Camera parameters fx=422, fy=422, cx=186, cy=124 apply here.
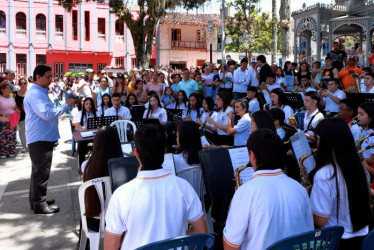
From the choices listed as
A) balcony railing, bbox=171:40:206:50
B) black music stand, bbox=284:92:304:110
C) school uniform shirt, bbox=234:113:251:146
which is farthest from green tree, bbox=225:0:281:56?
school uniform shirt, bbox=234:113:251:146

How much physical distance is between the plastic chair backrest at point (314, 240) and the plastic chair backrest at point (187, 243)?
0.35m

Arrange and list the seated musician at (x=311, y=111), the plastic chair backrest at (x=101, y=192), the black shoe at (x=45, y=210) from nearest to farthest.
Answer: the plastic chair backrest at (x=101, y=192), the black shoe at (x=45, y=210), the seated musician at (x=311, y=111)

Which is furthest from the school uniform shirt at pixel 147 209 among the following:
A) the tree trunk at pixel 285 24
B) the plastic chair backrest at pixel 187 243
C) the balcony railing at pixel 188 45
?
the balcony railing at pixel 188 45

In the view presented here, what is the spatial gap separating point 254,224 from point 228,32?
4146cm

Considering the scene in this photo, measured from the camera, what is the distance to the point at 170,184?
8.43ft

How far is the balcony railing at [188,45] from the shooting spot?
47.9 meters

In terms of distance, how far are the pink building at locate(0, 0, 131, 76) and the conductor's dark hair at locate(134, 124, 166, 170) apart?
111 ft

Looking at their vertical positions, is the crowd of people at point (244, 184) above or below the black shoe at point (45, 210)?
above

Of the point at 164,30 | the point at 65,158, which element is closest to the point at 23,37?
the point at 164,30

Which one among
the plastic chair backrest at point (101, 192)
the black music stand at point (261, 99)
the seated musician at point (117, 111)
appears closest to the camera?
the plastic chair backrest at point (101, 192)

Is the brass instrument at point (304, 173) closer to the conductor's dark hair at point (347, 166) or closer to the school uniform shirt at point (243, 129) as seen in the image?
the conductor's dark hair at point (347, 166)

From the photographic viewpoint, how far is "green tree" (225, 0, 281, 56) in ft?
128

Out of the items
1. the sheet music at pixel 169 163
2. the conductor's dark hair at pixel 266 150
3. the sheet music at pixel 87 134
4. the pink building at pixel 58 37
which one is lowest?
the sheet music at pixel 169 163

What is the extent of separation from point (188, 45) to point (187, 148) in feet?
149
